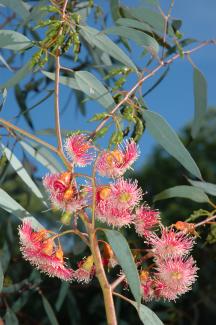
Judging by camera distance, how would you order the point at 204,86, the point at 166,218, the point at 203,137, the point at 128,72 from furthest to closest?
the point at 203,137, the point at 166,218, the point at 204,86, the point at 128,72

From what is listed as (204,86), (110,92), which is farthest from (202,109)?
(110,92)

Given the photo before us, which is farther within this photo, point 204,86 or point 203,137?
point 203,137

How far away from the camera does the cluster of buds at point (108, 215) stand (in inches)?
31.9

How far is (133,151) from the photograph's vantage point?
2.76ft

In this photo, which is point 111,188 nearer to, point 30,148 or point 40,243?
point 40,243

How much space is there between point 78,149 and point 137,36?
0.26m

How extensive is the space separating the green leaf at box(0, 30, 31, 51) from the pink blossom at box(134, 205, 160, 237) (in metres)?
0.30

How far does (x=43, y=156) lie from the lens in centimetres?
123

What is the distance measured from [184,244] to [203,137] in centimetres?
744

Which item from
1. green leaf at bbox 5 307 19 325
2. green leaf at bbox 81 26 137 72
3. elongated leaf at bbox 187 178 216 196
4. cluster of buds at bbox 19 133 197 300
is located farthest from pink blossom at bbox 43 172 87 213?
green leaf at bbox 5 307 19 325

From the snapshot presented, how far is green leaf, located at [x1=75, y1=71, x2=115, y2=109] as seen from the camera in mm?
975

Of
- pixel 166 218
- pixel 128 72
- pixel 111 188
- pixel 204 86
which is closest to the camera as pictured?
pixel 111 188

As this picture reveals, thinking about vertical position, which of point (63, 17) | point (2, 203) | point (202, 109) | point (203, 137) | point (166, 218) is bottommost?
point (203, 137)

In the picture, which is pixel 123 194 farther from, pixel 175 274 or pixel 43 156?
pixel 43 156
